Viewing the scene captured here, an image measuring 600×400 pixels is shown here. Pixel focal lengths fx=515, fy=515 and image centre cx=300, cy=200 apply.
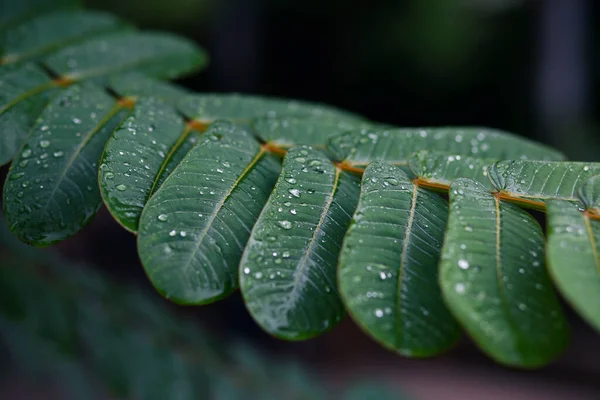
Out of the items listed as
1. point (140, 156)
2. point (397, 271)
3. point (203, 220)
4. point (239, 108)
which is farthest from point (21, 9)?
point (397, 271)

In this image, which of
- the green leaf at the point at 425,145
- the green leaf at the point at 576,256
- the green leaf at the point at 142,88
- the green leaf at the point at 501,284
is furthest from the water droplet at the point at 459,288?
the green leaf at the point at 142,88

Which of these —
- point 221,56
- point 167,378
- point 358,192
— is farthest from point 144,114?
point 221,56

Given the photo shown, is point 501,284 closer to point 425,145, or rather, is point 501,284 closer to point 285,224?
point 285,224

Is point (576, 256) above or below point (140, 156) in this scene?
above

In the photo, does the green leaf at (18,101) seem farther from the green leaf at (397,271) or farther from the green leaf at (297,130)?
the green leaf at (397,271)

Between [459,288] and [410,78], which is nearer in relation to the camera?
[459,288]

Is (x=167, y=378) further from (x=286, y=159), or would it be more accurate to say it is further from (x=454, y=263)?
(x=454, y=263)
